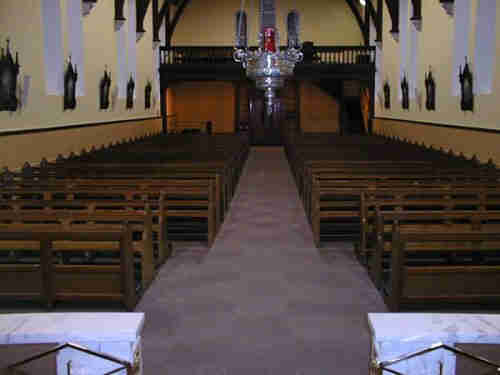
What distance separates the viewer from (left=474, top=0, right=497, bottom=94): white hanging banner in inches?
410

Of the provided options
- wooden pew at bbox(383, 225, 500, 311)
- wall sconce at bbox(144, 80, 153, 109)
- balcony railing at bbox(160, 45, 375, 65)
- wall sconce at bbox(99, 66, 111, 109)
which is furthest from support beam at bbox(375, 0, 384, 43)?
wooden pew at bbox(383, 225, 500, 311)

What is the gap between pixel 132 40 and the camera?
16.8 meters

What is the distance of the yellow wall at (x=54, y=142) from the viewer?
8930 mm

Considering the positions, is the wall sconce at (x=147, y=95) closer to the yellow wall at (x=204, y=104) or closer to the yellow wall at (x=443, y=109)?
the yellow wall at (x=204, y=104)

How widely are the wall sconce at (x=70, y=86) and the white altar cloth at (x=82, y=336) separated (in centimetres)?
998

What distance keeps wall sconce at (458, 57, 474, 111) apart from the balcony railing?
9.57 m

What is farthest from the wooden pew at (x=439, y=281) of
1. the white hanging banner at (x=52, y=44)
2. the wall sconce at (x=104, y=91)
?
the wall sconce at (x=104, y=91)

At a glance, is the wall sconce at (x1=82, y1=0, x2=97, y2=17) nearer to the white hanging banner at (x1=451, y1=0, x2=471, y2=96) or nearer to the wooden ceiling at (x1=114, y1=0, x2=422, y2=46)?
the wooden ceiling at (x1=114, y1=0, x2=422, y2=46)

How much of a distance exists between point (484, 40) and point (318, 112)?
1418cm

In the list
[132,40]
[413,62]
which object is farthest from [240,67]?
[413,62]

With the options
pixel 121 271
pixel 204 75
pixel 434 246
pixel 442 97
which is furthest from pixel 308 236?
pixel 204 75

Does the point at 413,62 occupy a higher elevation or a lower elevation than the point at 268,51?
higher

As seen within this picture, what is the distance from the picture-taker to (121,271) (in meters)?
4.18

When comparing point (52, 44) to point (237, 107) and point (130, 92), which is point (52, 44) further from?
point (237, 107)
